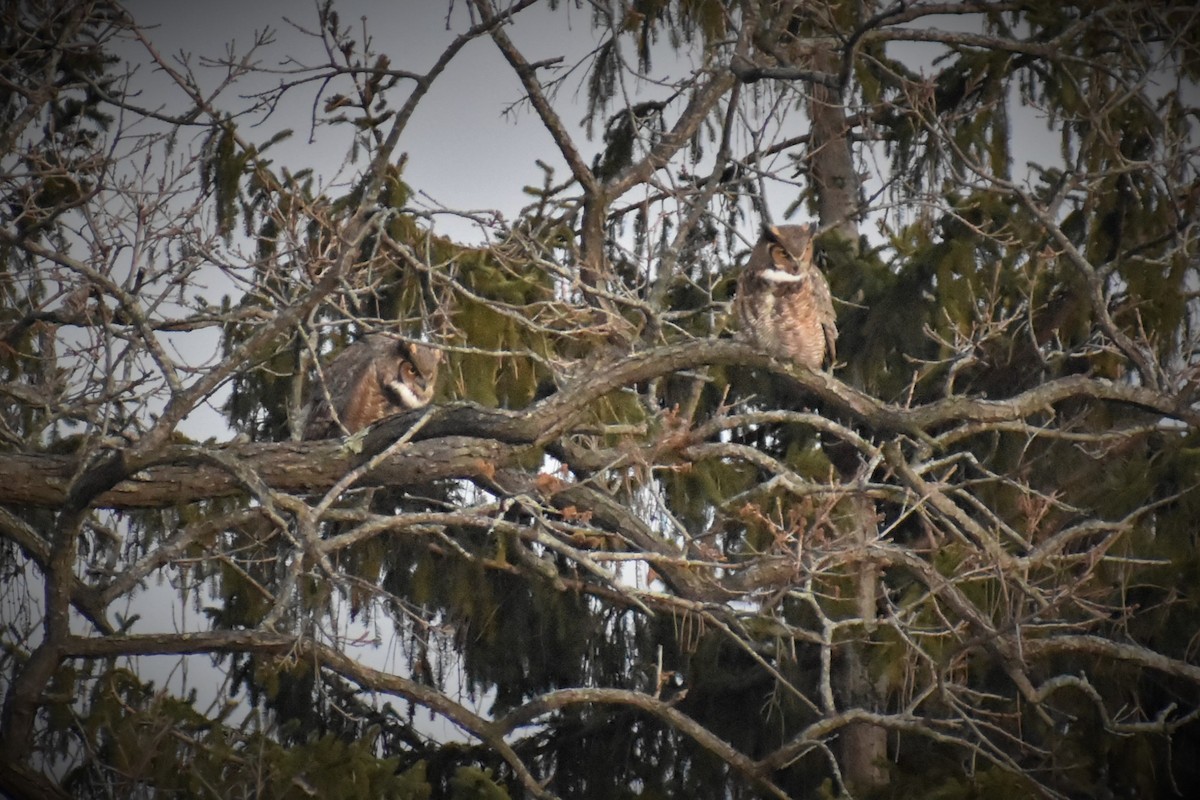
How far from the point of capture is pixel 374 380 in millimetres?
6797

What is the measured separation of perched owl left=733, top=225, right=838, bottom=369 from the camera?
253 inches

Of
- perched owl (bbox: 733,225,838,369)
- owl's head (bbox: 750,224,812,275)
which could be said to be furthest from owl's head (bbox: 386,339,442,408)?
owl's head (bbox: 750,224,812,275)

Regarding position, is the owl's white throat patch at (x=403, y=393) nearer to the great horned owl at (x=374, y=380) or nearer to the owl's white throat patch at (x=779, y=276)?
the great horned owl at (x=374, y=380)

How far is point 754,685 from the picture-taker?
23.5 feet

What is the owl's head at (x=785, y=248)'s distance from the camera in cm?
638

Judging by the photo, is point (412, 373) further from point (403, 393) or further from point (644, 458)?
point (644, 458)

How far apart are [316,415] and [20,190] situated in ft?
6.66

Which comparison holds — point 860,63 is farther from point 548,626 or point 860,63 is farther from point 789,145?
point 548,626

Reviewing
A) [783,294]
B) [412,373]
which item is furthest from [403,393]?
[783,294]

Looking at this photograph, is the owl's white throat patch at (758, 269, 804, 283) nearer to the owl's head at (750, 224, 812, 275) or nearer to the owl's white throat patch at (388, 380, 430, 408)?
the owl's head at (750, 224, 812, 275)

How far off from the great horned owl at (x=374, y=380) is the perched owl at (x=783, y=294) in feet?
5.11

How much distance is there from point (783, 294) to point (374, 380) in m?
2.04

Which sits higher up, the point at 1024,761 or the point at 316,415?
the point at 316,415

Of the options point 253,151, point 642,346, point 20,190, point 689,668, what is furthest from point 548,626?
point 20,190
